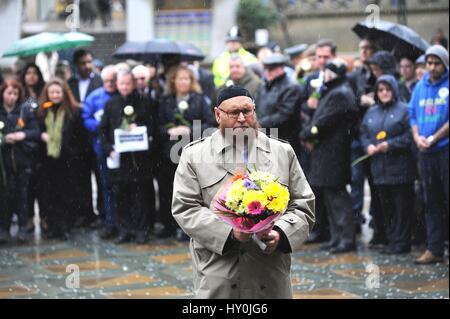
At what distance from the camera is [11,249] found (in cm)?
1141

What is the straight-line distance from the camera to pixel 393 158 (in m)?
10.8

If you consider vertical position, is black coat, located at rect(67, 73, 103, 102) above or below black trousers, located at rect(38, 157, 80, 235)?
above

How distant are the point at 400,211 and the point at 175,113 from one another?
9.71 feet

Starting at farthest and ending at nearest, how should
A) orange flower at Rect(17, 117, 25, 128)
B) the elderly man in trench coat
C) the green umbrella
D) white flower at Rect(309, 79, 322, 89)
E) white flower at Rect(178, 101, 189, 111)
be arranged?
the green umbrella, orange flower at Rect(17, 117, 25, 128), white flower at Rect(178, 101, 189, 111), white flower at Rect(309, 79, 322, 89), the elderly man in trench coat

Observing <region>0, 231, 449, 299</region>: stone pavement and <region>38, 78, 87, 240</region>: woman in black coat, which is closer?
<region>0, 231, 449, 299</region>: stone pavement

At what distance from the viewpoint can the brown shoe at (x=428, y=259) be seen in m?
10.0

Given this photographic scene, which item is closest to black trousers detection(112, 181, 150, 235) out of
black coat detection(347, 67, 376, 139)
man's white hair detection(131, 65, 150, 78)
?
man's white hair detection(131, 65, 150, 78)

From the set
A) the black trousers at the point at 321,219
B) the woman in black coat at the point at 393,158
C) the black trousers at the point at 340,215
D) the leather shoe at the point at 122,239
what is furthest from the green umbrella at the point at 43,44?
the woman in black coat at the point at 393,158

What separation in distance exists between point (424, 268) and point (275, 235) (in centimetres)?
520

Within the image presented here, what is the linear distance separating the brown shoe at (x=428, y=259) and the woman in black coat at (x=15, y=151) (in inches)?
196

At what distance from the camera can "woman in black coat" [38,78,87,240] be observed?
12203 mm

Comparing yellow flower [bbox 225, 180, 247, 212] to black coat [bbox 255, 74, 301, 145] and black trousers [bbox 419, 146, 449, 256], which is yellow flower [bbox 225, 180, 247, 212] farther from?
black coat [bbox 255, 74, 301, 145]

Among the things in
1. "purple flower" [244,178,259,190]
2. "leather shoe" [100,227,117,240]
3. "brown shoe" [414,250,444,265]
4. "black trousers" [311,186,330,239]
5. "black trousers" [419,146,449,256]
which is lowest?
"leather shoe" [100,227,117,240]

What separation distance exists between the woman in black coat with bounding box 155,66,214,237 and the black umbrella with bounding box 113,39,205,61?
50.8 inches
